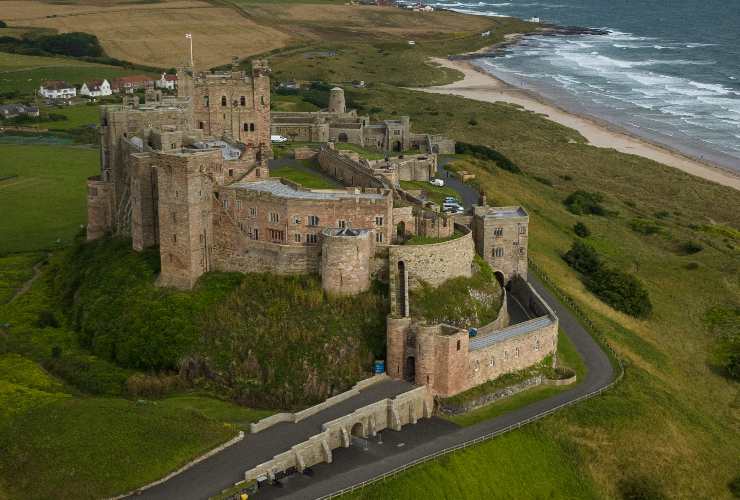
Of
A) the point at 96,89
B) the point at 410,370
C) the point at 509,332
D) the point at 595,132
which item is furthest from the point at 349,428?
the point at 96,89

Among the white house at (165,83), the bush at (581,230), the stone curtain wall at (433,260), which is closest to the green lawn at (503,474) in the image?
the stone curtain wall at (433,260)

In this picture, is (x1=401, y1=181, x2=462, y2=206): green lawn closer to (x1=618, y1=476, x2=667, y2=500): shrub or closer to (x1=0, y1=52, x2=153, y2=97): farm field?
(x1=618, y1=476, x2=667, y2=500): shrub

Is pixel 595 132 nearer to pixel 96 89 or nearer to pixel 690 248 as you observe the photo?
pixel 690 248

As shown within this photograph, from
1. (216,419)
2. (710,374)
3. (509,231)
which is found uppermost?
(509,231)

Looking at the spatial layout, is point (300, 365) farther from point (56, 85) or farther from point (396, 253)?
point (56, 85)

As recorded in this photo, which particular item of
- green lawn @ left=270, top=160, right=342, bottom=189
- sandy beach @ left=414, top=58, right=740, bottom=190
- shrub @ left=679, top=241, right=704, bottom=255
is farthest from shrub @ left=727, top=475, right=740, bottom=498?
sandy beach @ left=414, top=58, right=740, bottom=190

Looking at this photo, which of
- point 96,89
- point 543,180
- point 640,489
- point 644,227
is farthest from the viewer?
point 96,89

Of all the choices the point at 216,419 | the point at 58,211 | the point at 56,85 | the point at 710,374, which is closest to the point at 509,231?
the point at 710,374
